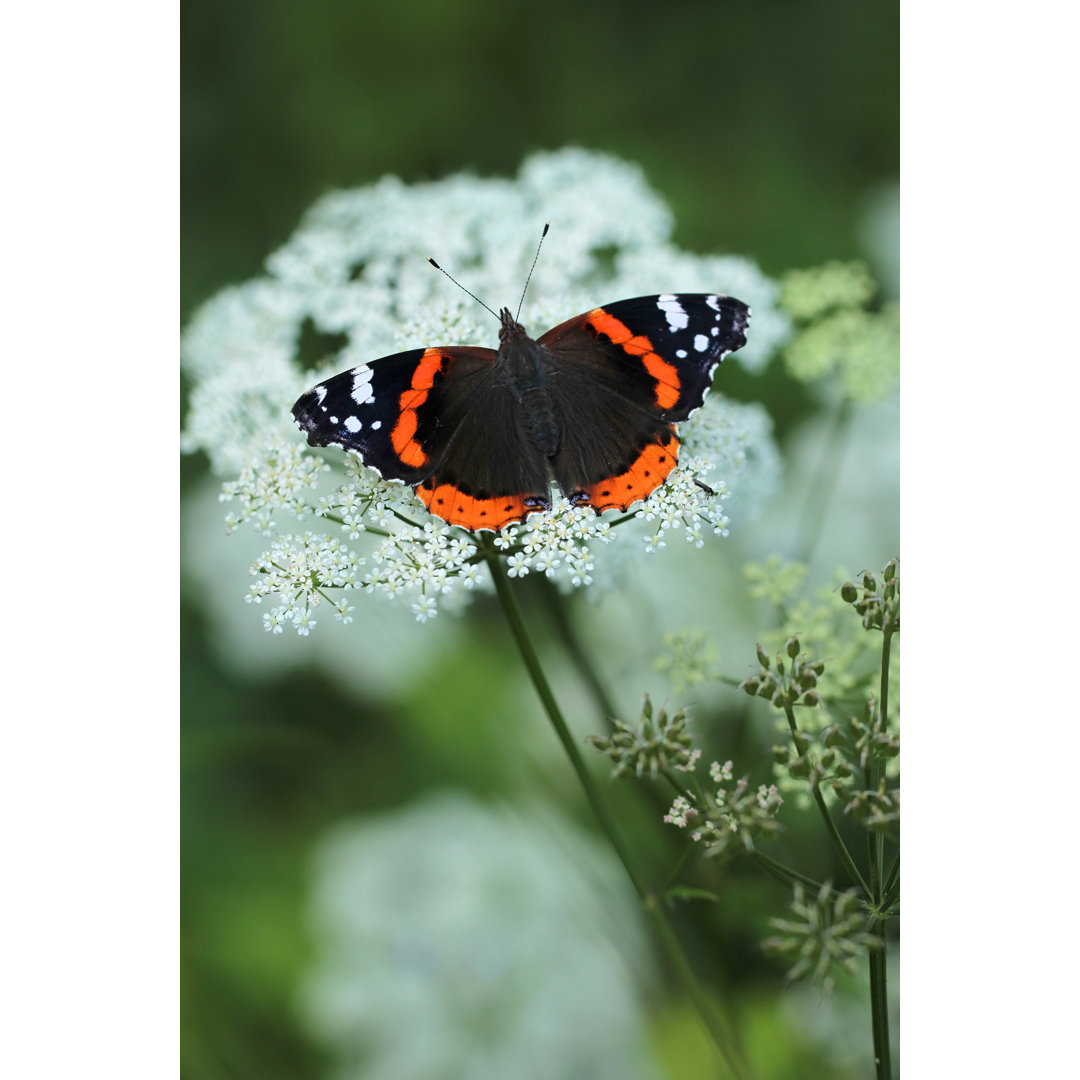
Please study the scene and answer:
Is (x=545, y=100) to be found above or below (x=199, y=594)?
above

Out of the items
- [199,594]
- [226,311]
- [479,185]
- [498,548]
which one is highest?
[479,185]

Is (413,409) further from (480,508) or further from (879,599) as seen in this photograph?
(879,599)

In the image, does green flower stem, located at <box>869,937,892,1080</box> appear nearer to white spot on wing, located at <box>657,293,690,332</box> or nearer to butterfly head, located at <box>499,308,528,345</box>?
white spot on wing, located at <box>657,293,690,332</box>

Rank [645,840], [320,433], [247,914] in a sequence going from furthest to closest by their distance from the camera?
1. [247,914]
2. [645,840]
3. [320,433]

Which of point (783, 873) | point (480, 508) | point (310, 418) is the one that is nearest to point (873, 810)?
point (783, 873)

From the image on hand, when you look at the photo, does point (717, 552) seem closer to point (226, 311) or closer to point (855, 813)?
point (855, 813)

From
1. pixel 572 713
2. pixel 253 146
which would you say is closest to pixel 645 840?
pixel 572 713

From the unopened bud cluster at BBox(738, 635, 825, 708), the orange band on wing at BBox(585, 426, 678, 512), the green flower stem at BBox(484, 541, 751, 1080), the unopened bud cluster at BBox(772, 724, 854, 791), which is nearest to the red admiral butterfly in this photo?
the orange band on wing at BBox(585, 426, 678, 512)

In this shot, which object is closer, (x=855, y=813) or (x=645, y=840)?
(x=855, y=813)
